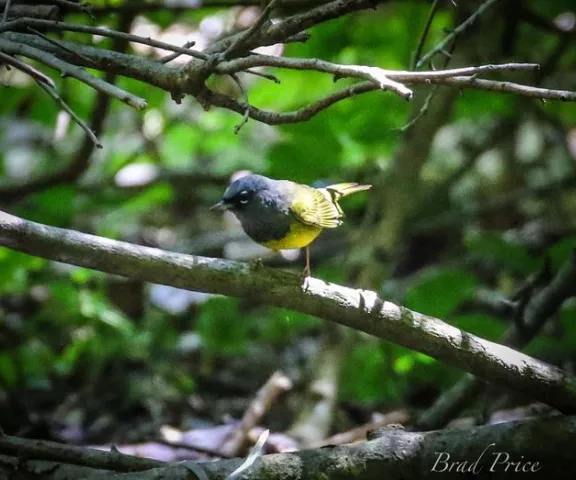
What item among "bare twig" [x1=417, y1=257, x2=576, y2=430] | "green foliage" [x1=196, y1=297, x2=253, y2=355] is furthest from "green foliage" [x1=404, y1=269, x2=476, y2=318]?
"green foliage" [x1=196, y1=297, x2=253, y2=355]

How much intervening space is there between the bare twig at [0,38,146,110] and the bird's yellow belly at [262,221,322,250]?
0.90m

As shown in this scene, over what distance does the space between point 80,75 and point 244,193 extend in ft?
2.59

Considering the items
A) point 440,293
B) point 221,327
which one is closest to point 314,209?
point 440,293

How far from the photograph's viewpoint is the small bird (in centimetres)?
231

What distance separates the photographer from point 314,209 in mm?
2400

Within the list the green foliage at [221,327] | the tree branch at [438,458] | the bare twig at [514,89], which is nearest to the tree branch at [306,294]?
the tree branch at [438,458]

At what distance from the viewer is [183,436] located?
3010 millimetres

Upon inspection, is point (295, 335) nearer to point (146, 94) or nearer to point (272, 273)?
point (146, 94)

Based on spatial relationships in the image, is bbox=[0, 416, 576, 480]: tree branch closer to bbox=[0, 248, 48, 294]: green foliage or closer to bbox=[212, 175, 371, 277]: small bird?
bbox=[212, 175, 371, 277]: small bird

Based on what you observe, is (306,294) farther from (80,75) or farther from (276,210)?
(80,75)

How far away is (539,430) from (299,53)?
2.21 m

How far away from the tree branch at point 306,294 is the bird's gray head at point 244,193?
0.41 metres

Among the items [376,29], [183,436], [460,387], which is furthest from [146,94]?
[460,387]

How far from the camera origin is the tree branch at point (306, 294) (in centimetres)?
171
